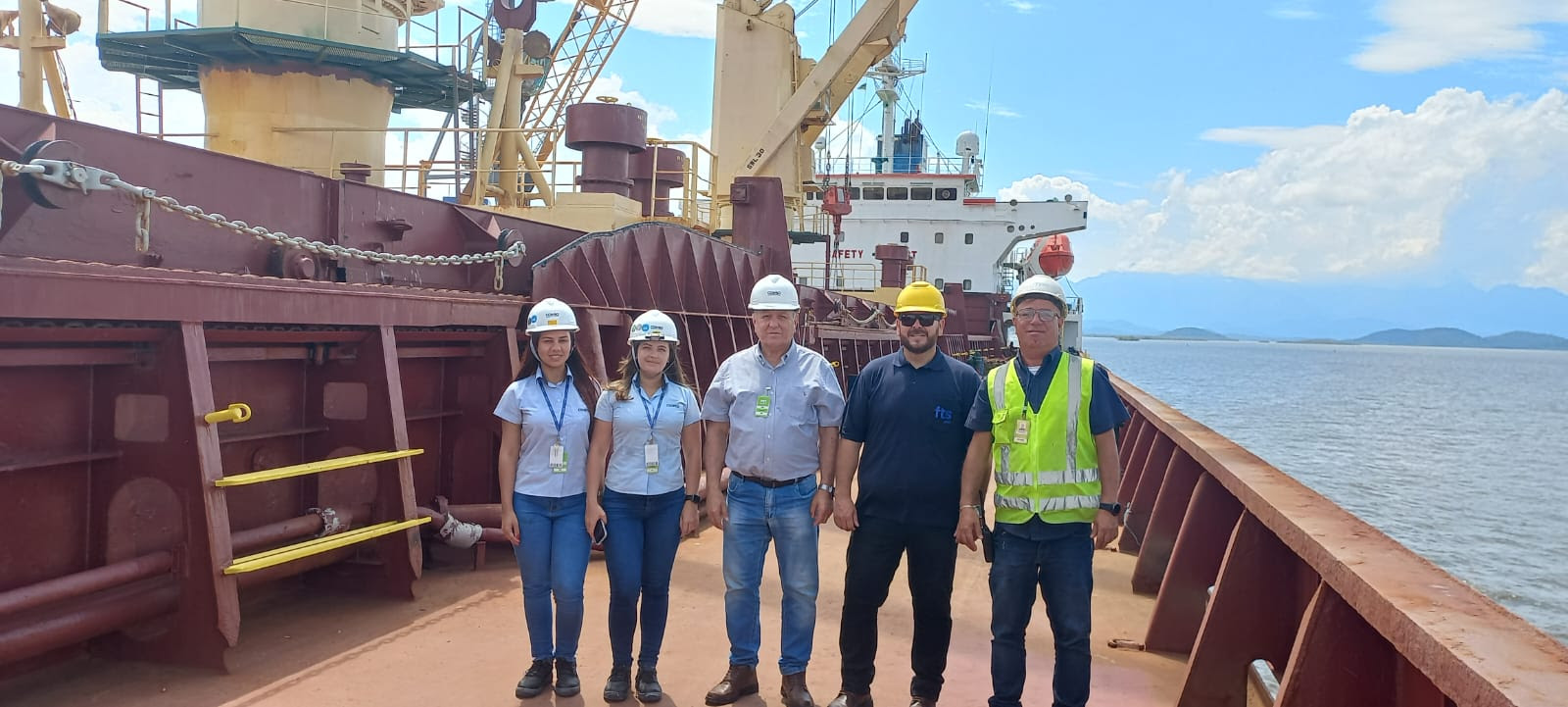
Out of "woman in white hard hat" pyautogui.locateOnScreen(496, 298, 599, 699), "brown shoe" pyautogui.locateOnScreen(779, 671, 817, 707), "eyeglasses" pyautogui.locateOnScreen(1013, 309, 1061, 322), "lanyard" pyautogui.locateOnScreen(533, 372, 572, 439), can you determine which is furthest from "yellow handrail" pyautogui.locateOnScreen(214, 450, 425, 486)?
"eyeglasses" pyautogui.locateOnScreen(1013, 309, 1061, 322)

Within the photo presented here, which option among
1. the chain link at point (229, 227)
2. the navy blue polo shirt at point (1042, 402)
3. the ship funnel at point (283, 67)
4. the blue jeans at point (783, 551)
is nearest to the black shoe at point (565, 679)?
the blue jeans at point (783, 551)

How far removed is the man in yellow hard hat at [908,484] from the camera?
397 cm

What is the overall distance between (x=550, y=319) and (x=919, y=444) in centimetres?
165

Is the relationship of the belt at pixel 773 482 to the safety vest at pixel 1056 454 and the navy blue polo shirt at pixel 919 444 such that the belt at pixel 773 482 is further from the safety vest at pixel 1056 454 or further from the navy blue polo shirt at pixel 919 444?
the safety vest at pixel 1056 454

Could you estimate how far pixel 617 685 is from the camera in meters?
4.17

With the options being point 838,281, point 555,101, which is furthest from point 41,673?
point 838,281

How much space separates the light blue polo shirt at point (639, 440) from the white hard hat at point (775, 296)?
56 centimetres

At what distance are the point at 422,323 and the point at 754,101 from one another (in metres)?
15.0

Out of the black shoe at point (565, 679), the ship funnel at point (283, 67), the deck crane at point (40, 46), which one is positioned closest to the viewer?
the black shoe at point (565, 679)

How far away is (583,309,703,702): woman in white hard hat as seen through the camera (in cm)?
411

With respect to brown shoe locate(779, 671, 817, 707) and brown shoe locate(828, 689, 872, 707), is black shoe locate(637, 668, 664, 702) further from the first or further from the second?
brown shoe locate(828, 689, 872, 707)

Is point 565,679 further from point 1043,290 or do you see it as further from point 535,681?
point 1043,290

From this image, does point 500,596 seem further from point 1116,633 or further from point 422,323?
point 1116,633

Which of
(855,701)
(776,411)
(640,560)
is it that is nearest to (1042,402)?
(776,411)
